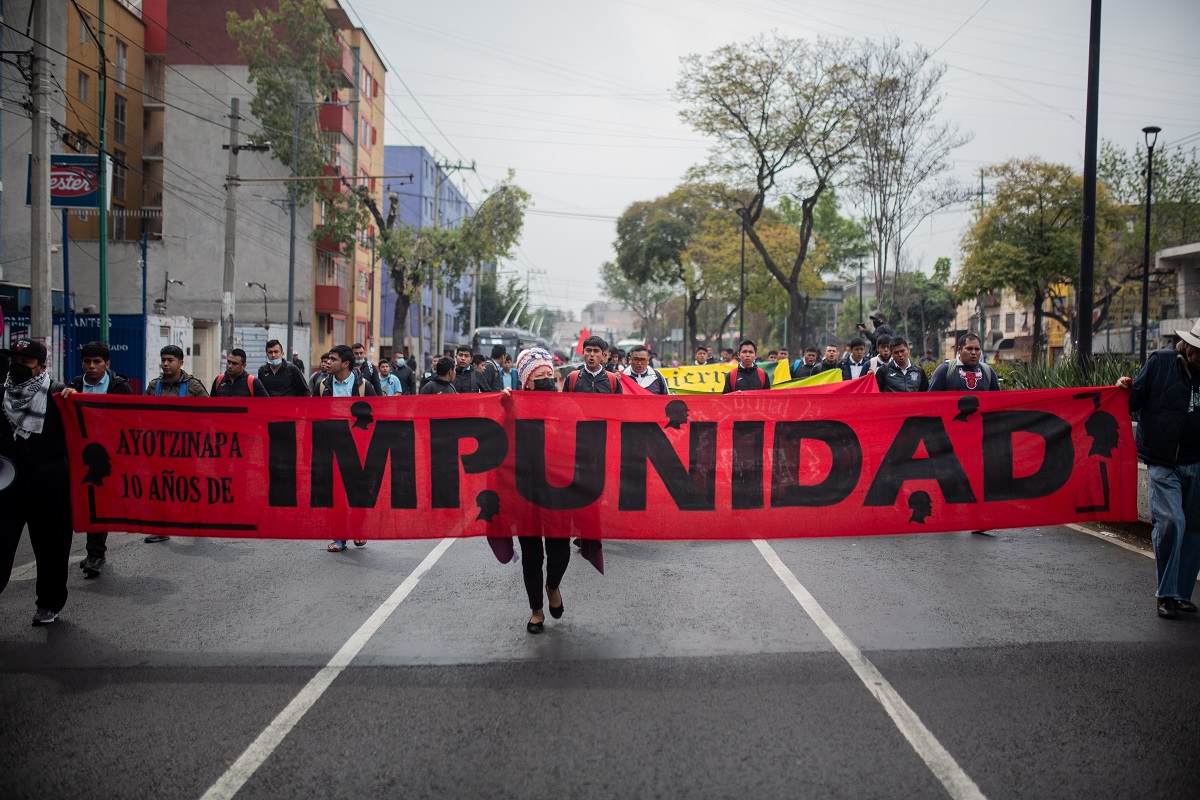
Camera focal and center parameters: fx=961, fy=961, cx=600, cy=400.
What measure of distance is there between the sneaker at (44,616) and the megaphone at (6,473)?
840 millimetres

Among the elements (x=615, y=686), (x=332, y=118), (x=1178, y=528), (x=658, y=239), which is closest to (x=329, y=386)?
(x=615, y=686)

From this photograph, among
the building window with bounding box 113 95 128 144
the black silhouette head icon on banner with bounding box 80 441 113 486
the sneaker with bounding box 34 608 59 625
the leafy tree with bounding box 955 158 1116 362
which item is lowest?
the sneaker with bounding box 34 608 59 625

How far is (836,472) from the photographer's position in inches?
246

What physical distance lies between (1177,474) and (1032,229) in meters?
35.6

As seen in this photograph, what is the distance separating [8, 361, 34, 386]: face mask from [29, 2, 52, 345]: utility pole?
10.0 meters

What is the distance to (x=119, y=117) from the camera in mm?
41156

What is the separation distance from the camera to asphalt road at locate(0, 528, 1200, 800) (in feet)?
12.1

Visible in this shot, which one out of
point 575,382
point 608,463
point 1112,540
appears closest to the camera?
point 608,463

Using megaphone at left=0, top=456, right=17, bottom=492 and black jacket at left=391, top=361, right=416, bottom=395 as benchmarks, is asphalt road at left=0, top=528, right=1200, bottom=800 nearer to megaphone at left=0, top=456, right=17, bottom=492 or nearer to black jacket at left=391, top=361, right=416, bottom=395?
megaphone at left=0, top=456, right=17, bottom=492

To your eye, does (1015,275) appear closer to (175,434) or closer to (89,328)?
(89,328)

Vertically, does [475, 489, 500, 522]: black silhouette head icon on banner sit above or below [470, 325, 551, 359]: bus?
below

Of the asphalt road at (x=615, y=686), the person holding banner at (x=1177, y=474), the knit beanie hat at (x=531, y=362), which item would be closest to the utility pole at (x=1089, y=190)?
the asphalt road at (x=615, y=686)

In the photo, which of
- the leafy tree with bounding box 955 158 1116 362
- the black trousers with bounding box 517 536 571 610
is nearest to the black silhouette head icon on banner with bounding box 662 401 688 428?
the black trousers with bounding box 517 536 571 610

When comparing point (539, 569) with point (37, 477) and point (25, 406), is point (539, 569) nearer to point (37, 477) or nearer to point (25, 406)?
point (37, 477)
